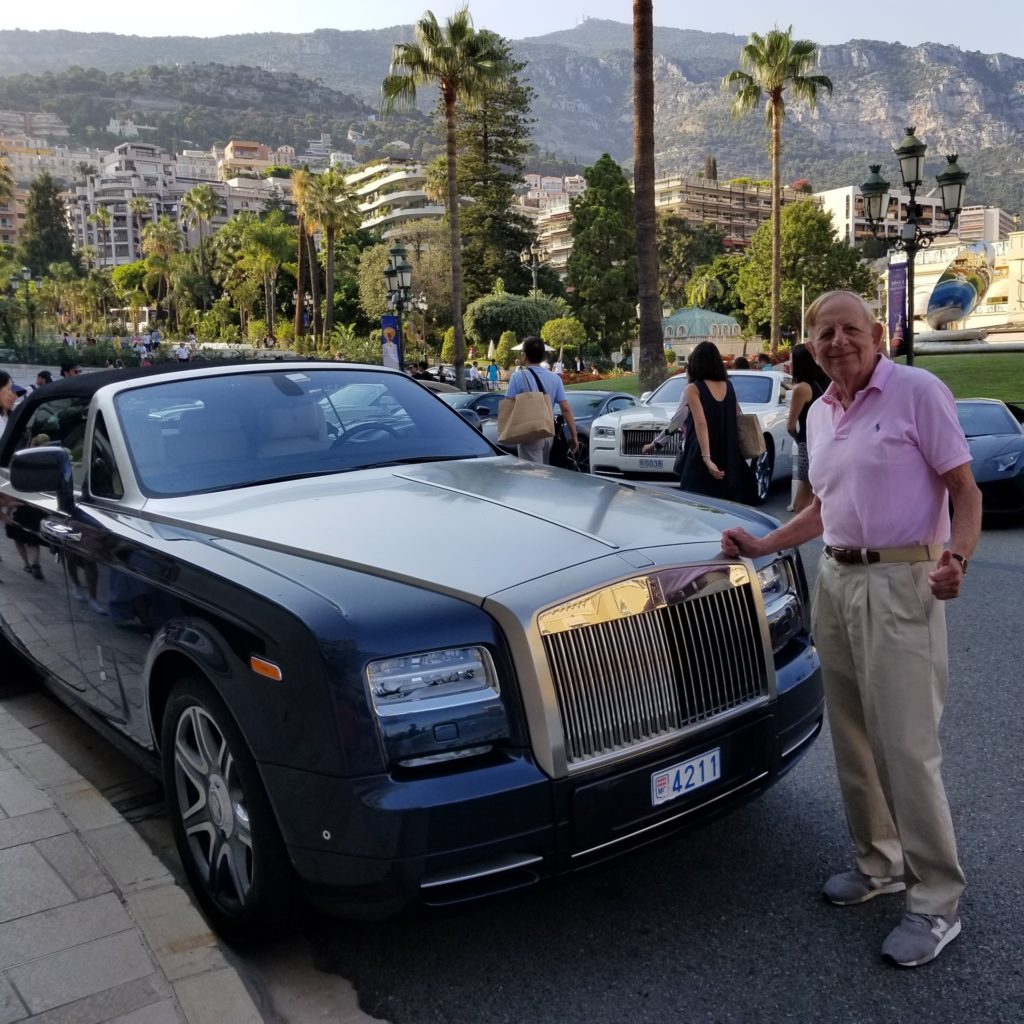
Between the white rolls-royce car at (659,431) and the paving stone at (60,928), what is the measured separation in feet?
33.1

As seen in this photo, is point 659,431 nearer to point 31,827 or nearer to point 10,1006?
point 31,827

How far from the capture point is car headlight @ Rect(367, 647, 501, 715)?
253 centimetres

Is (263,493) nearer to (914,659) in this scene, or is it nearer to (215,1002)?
(215,1002)

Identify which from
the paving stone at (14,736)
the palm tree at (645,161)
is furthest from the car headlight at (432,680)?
the palm tree at (645,161)

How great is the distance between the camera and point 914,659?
283 centimetres

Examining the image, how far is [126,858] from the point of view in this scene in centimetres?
345

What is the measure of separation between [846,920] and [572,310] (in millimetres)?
67711

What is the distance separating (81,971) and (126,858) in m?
0.66

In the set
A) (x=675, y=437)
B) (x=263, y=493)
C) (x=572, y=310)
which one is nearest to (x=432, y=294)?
(x=572, y=310)

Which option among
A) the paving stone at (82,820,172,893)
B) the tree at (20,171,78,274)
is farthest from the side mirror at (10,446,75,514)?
the tree at (20,171,78,274)

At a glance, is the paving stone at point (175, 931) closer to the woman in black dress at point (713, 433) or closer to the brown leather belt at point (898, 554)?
the brown leather belt at point (898, 554)

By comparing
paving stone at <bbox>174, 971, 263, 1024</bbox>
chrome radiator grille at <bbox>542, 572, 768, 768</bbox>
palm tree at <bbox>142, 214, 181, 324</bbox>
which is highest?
palm tree at <bbox>142, 214, 181, 324</bbox>

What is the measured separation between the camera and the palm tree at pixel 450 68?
99.5 feet

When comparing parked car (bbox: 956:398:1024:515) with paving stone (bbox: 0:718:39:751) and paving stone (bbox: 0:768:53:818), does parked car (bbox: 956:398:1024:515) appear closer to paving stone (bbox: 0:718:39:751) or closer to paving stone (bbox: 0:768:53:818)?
paving stone (bbox: 0:718:39:751)
